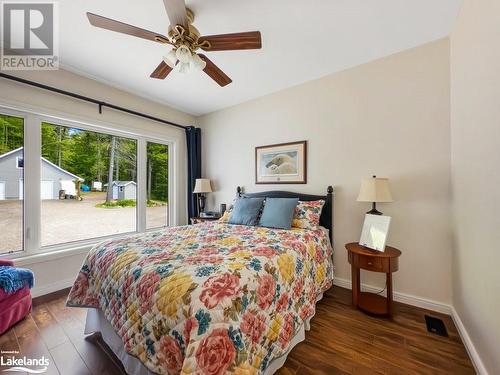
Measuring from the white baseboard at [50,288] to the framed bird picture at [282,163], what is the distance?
108 inches

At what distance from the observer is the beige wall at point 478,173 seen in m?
1.17

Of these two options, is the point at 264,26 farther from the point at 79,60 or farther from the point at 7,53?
the point at 7,53

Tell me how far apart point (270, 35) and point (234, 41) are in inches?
24.7

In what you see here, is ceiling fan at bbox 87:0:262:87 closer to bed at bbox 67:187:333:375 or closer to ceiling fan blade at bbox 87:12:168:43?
ceiling fan blade at bbox 87:12:168:43

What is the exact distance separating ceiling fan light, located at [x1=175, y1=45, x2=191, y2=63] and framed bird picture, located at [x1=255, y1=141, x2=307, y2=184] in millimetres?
1716

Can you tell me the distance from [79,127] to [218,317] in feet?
10.2

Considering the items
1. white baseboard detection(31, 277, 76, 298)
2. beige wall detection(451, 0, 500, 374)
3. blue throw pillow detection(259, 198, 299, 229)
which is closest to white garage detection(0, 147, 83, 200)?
white baseboard detection(31, 277, 76, 298)

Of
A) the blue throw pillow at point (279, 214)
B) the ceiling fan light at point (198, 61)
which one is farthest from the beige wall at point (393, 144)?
the ceiling fan light at point (198, 61)

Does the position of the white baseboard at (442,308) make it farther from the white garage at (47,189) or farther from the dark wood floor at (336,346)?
the white garage at (47,189)

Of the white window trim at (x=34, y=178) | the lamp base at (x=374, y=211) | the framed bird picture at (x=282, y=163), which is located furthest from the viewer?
the framed bird picture at (x=282, y=163)

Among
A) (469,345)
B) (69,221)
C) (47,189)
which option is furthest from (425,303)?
(47,189)

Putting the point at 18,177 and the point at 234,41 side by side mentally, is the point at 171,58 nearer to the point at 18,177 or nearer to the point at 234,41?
the point at 234,41

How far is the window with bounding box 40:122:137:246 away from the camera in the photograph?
2.58m

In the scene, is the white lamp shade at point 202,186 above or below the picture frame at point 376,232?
above
